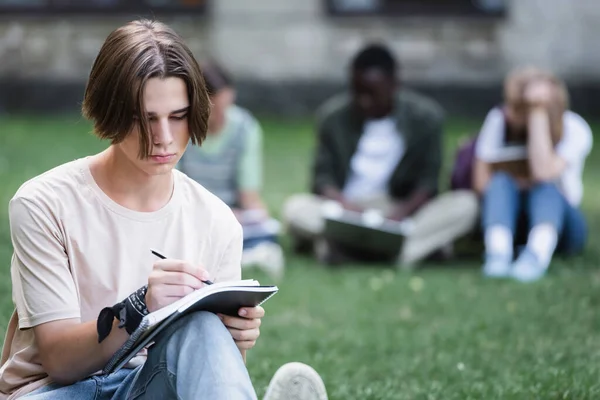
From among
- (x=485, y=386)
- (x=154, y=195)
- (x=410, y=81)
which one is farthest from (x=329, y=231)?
(x=410, y=81)

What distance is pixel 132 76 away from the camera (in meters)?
2.95

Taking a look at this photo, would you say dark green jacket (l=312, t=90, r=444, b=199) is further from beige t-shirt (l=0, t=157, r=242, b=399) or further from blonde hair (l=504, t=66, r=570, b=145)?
beige t-shirt (l=0, t=157, r=242, b=399)

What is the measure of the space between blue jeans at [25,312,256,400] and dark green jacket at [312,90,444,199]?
17.0 feet

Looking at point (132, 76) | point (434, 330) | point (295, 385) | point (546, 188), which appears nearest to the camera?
point (132, 76)

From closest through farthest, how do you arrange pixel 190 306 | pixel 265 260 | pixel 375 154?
Result: pixel 190 306
pixel 265 260
pixel 375 154

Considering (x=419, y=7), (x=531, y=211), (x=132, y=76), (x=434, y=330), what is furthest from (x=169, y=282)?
(x=419, y=7)

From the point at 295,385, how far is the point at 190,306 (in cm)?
79

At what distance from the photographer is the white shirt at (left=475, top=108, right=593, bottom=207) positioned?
7547 mm

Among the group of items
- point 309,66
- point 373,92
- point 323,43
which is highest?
point 373,92

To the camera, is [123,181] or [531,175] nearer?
[123,181]

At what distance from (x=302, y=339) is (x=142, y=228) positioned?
2581 millimetres

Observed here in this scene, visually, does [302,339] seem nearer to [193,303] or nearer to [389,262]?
[389,262]

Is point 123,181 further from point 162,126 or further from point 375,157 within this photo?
point 375,157

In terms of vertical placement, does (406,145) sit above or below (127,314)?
below
